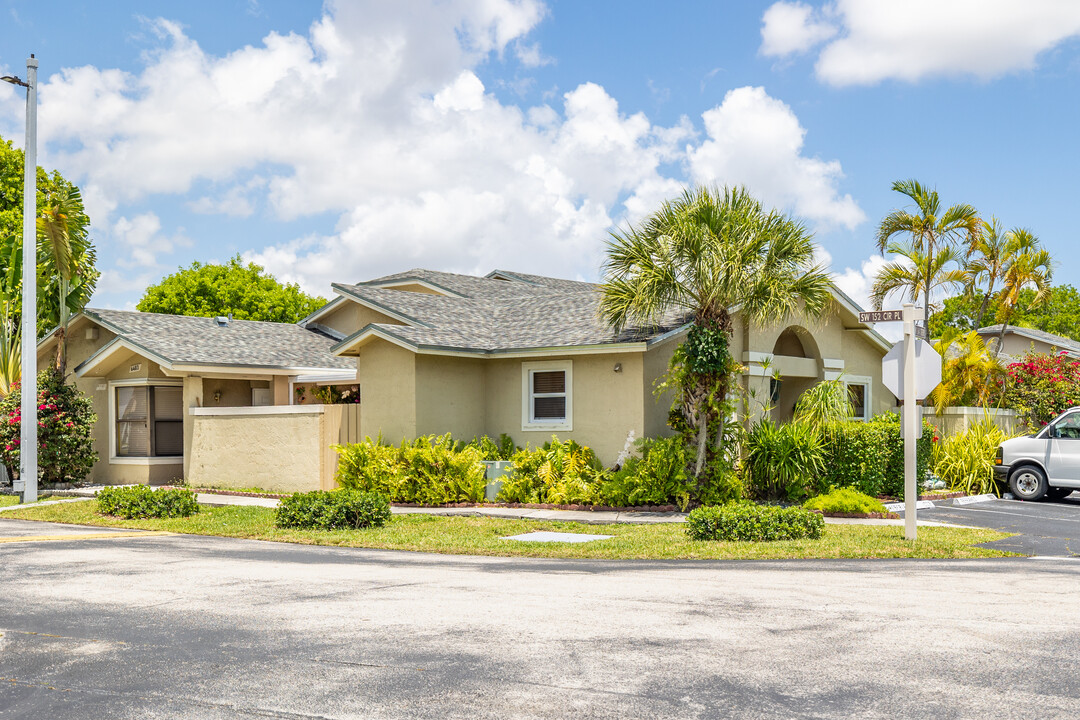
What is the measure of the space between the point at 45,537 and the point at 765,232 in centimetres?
1244

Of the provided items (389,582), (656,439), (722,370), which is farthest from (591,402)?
(389,582)

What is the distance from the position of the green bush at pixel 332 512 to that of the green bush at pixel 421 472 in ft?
9.42

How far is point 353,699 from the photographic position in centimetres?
597

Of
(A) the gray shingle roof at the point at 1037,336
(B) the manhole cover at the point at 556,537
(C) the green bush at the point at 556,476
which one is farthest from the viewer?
(A) the gray shingle roof at the point at 1037,336

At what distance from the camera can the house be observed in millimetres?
19297

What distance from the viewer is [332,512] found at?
1529 cm

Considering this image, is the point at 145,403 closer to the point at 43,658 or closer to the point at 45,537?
the point at 45,537

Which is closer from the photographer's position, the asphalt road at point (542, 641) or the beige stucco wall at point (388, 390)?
the asphalt road at point (542, 641)

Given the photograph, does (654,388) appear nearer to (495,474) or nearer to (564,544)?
(495,474)

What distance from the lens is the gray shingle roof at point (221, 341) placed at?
22359 millimetres

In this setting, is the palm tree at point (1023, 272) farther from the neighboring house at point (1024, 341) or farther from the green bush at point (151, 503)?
the green bush at point (151, 503)

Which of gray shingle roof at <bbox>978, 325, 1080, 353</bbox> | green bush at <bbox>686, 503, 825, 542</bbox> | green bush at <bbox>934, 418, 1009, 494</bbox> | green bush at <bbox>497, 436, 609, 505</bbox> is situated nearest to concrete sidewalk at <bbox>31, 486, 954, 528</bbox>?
green bush at <bbox>497, 436, 609, 505</bbox>

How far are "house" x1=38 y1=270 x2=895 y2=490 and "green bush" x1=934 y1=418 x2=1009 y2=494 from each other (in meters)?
2.91

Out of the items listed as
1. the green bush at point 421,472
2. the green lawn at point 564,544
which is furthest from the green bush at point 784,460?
the green bush at point 421,472
